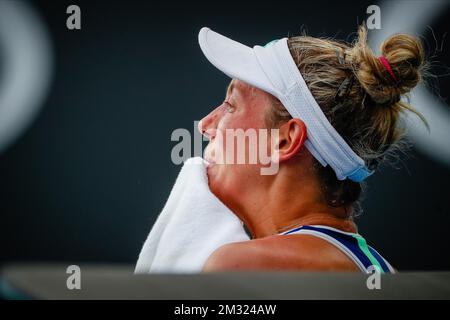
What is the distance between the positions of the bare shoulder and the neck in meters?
0.12

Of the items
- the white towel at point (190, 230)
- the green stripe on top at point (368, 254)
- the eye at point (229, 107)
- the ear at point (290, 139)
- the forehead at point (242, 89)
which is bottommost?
the green stripe on top at point (368, 254)

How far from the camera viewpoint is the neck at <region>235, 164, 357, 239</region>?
4.75 ft

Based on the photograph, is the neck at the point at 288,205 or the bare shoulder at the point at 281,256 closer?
the bare shoulder at the point at 281,256

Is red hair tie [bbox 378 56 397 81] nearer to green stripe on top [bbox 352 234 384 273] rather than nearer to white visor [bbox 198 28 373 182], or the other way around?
white visor [bbox 198 28 373 182]

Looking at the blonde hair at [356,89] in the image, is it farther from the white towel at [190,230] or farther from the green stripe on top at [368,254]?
the white towel at [190,230]

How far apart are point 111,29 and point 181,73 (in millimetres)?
306

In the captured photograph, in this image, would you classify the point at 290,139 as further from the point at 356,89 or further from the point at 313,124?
the point at 356,89

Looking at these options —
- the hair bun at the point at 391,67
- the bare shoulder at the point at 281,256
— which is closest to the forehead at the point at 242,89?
the hair bun at the point at 391,67

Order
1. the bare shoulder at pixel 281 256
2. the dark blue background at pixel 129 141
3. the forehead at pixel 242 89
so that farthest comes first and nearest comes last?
the dark blue background at pixel 129 141 → the forehead at pixel 242 89 → the bare shoulder at pixel 281 256

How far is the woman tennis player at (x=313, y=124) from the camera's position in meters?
1.41

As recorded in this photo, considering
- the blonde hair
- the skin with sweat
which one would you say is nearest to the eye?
the skin with sweat

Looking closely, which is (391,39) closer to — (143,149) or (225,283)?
(225,283)

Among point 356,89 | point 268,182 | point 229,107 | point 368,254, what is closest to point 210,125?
point 229,107

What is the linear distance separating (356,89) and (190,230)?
0.49m
